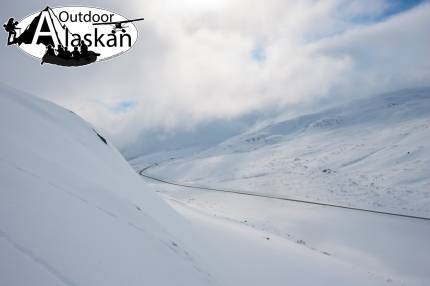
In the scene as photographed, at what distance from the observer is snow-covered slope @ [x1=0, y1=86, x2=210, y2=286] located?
3.92 meters

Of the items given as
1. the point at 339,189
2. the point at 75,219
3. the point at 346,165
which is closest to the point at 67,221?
the point at 75,219

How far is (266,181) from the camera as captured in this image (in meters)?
58.1

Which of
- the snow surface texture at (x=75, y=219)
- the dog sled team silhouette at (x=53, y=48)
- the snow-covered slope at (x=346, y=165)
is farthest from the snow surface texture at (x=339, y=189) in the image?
the dog sled team silhouette at (x=53, y=48)

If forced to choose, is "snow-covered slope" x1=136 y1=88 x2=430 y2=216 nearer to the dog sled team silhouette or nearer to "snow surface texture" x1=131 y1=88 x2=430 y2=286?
"snow surface texture" x1=131 y1=88 x2=430 y2=286

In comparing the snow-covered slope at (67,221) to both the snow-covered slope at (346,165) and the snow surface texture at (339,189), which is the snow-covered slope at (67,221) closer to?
the snow surface texture at (339,189)

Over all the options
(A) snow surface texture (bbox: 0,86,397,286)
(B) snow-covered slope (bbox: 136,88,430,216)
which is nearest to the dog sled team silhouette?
(A) snow surface texture (bbox: 0,86,397,286)

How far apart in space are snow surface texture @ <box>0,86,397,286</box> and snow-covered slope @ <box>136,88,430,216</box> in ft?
125

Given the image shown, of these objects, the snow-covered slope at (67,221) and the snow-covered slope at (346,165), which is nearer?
the snow-covered slope at (67,221)

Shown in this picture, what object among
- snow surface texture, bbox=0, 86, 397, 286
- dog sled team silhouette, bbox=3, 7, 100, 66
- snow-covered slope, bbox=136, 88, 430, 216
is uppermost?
dog sled team silhouette, bbox=3, 7, 100, 66

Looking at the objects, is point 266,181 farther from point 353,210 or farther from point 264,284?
point 264,284

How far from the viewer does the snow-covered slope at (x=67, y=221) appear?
392 centimetres

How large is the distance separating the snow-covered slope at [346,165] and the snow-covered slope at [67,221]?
3906 centimetres

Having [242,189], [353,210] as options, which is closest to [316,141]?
[242,189]

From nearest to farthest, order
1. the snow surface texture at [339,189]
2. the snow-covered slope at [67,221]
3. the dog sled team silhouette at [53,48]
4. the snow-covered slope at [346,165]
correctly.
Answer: the snow-covered slope at [67,221] → the dog sled team silhouette at [53,48] → the snow surface texture at [339,189] → the snow-covered slope at [346,165]
